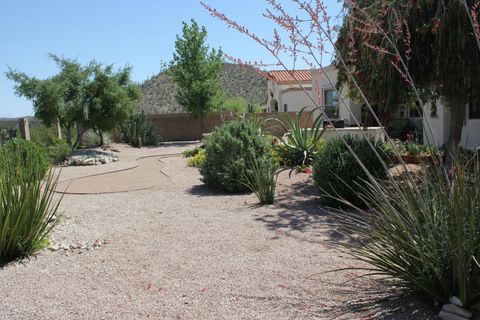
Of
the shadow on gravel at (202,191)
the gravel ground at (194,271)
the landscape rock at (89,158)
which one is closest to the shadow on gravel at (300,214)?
the gravel ground at (194,271)

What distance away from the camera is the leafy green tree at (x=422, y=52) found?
23.4 ft

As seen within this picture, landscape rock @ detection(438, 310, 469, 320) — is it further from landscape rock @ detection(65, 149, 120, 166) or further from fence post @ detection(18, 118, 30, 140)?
fence post @ detection(18, 118, 30, 140)

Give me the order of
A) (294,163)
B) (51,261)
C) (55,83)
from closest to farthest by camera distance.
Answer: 1. (51,261)
2. (294,163)
3. (55,83)

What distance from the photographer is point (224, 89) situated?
170 ft

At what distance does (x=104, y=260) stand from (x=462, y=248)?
369 cm

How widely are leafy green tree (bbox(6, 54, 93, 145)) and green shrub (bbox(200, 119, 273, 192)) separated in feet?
34.9

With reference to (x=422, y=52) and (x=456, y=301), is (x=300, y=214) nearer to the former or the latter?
(x=422, y=52)

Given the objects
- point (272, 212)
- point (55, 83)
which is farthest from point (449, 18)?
point (55, 83)

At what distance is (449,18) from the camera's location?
7.13m

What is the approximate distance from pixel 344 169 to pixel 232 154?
2996mm

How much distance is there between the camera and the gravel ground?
3.74 m

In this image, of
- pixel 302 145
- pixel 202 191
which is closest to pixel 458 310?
pixel 202 191

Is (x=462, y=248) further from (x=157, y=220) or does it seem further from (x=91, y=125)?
(x=91, y=125)

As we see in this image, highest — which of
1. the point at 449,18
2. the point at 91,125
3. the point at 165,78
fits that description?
the point at 165,78
